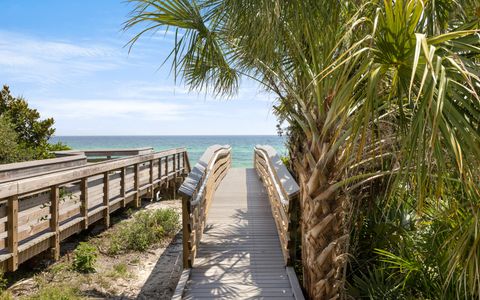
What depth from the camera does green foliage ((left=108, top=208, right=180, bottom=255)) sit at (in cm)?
734

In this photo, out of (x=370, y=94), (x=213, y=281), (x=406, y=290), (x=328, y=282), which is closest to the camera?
(x=370, y=94)

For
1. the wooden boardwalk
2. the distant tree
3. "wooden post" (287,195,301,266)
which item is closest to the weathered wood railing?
the wooden boardwalk

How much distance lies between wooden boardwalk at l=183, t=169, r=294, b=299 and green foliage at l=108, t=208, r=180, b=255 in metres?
1.08

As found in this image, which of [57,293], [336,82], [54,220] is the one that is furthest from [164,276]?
[336,82]

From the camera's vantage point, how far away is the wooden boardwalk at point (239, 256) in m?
4.64

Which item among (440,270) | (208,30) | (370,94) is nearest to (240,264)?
(440,270)

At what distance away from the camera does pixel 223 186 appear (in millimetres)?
10844

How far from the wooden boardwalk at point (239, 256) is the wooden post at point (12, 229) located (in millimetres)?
2110

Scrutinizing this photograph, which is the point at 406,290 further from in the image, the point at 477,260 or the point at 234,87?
the point at 234,87

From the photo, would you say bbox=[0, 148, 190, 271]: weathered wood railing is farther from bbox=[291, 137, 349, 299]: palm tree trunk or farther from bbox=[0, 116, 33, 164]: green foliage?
bbox=[291, 137, 349, 299]: palm tree trunk

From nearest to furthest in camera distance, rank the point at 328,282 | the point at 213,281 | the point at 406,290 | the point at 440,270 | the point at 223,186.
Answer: the point at 440,270 < the point at 328,282 < the point at 406,290 < the point at 213,281 < the point at 223,186

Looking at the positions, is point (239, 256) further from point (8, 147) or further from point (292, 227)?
point (8, 147)

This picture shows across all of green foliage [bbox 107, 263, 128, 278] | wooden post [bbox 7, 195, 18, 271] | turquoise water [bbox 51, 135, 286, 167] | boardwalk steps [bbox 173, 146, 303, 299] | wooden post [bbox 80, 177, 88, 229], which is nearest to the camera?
wooden post [bbox 7, 195, 18, 271]

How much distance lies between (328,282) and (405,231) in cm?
130
